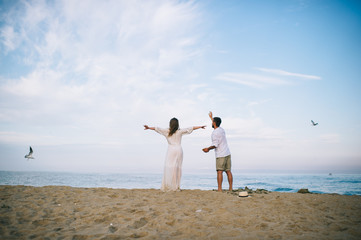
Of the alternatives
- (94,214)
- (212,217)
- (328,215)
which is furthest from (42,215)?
(328,215)

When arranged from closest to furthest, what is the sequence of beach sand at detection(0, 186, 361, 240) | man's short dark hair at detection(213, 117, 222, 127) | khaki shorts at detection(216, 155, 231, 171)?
beach sand at detection(0, 186, 361, 240) < khaki shorts at detection(216, 155, 231, 171) < man's short dark hair at detection(213, 117, 222, 127)

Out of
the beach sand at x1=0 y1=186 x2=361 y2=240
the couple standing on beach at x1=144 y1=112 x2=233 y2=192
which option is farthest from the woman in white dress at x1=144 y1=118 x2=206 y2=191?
the beach sand at x1=0 y1=186 x2=361 y2=240

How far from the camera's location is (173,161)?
621cm

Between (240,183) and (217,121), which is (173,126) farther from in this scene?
(240,183)

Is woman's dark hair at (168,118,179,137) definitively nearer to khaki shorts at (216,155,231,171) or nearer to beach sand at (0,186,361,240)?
khaki shorts at (216,155,231,171)

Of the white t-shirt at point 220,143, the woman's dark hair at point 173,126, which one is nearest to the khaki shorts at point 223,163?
the white t-shirt at point 220,143

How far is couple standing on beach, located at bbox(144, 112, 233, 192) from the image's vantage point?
20.3 ft

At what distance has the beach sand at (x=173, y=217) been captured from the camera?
302 cm

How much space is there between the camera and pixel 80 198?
5043 mm

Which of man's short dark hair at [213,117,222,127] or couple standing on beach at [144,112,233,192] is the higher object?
man's short dark hair at [213,117,222,127]

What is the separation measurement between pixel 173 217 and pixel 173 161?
2546 mm

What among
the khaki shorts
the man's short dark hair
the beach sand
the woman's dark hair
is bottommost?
the beach sand

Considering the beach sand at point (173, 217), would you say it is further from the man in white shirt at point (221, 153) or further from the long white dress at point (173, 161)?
the man in white shirt at point (221, 153)

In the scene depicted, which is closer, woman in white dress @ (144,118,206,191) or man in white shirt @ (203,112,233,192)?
woman in white dress @ (144,118,206,191)
